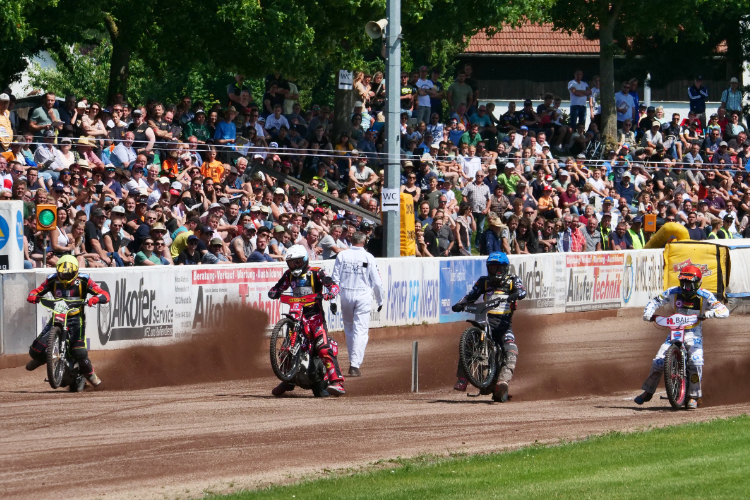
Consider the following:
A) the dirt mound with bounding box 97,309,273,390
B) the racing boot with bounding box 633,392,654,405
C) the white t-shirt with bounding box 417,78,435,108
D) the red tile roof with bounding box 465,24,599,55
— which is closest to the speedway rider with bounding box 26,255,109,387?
the dirt mound with bounding box 97,309,273,390

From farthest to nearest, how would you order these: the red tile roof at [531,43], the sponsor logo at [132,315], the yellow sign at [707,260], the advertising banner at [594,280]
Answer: the red tile roof at [531,43]
the advertising banner at [594,280]
the yellow sign at [707,260]
the sponsor logo at [132,315]

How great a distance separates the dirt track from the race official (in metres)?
0.47

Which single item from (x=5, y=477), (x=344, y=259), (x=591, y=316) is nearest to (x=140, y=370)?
(x=344, y=259)

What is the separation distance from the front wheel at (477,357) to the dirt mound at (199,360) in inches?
135

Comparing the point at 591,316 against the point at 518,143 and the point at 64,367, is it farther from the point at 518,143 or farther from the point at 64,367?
the point at 64,367

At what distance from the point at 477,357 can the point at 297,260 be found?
7.96ft

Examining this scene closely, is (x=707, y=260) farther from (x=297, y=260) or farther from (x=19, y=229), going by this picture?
(x=19, y=229)

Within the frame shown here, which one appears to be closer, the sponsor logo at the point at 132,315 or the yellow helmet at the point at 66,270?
the yellow helmet at the point at 66,270

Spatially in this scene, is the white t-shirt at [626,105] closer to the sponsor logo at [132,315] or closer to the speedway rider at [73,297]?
the sponsor logo at [132,315]

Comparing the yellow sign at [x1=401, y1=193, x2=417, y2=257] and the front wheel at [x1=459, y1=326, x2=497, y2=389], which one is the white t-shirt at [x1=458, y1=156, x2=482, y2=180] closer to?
the yellow sign at [x1=401, y1=193, x2=417, y2=257]

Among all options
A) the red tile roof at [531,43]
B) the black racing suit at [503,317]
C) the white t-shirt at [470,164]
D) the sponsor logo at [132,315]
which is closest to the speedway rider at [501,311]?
the black racing suit at [503,317]

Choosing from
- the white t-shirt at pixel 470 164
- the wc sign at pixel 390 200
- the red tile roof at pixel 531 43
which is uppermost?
the red tile roof at pixel 531 43

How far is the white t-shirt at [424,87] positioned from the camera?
2831 cm

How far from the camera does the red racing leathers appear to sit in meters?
13.9
